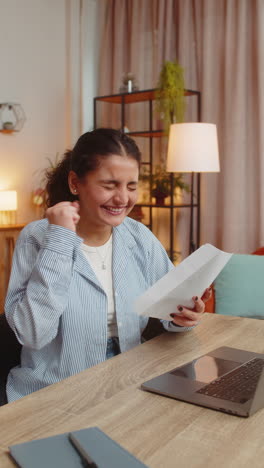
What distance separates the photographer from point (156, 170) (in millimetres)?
4582

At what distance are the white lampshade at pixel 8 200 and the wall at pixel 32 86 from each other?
0.26 metres

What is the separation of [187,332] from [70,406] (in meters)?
0.60

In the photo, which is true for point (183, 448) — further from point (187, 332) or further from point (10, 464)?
point (187, 332)

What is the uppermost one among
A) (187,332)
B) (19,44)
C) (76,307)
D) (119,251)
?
(19,44)

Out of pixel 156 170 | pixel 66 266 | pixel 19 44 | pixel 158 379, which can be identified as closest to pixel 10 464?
pixel 158 379

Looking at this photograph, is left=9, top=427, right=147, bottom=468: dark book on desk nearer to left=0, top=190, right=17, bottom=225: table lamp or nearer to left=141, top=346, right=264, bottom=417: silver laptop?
left=141, top=346, right=264, bottom=417: silver laptop

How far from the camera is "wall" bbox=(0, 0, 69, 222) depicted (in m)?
4.42

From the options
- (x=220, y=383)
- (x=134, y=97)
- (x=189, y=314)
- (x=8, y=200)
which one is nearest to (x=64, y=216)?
(x=189, y=314)

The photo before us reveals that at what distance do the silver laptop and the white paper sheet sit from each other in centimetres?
15

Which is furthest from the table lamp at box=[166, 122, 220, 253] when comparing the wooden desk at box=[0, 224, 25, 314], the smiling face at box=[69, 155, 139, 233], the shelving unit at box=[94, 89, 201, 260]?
the smiling face at box=[69, 155, 139, 233]

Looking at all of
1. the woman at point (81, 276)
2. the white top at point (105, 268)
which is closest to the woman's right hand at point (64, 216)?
the woman at point (81, 276)

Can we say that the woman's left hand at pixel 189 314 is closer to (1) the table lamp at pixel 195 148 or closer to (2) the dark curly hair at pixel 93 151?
(2) the dark curly hair at pixel 93 151

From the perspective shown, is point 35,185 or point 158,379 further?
point 35,185

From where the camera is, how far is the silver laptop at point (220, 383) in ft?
3.56
